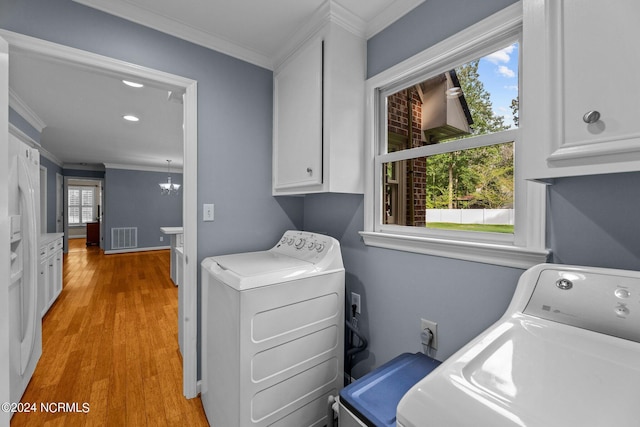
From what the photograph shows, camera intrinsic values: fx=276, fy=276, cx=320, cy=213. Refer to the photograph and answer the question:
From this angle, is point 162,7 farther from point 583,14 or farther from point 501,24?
point 583,14

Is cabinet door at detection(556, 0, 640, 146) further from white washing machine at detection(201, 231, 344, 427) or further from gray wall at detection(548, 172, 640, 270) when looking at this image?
white washing machine at detection(201, 231, 344, 427)

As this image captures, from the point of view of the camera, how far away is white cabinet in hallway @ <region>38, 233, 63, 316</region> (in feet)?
9.73

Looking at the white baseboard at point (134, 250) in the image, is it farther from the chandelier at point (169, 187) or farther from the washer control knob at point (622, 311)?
the washer control knob at point (622, 311)

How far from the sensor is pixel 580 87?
2.52 ft

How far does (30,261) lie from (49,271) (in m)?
1.86

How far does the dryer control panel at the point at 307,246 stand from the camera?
1.69 metres

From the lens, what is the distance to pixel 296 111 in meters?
1.90

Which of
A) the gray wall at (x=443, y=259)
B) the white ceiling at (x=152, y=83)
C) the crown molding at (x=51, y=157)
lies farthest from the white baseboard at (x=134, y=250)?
the gray wall at (x=443, y=259)

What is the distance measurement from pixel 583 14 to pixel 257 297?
150cm

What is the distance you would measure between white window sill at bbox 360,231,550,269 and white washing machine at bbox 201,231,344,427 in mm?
326

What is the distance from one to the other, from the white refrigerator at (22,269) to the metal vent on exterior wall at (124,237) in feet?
20.1

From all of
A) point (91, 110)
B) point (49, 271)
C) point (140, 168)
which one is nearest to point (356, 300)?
point (49, 271)

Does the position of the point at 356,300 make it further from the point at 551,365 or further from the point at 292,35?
the point at 292,35

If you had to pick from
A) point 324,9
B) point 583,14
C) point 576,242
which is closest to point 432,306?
point 576,242
